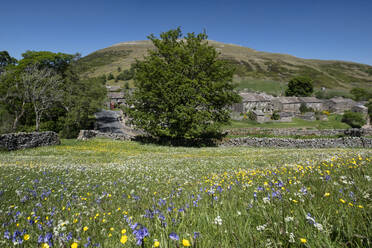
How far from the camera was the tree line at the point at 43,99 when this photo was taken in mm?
34438

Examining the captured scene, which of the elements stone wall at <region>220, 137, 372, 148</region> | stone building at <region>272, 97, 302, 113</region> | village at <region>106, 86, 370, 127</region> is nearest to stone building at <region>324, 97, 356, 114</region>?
village at <region>106, 86, 370, 127</region>

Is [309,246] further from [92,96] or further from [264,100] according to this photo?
[264,100]

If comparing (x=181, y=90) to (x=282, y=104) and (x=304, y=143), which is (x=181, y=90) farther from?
(x=282, y=104)

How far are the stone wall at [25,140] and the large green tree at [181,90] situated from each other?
35.8 ft

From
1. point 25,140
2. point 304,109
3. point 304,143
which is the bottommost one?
point 304,143

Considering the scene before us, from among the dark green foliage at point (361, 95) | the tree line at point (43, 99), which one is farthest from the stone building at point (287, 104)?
the tree line at point (43, 99)

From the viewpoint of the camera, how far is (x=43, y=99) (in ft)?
112

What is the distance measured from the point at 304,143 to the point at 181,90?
21.3 meters

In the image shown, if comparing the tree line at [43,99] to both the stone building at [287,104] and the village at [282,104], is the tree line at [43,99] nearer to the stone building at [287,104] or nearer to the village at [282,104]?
the village at [282,104]

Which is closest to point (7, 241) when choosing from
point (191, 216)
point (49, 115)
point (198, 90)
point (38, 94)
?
→ point (191, 216)

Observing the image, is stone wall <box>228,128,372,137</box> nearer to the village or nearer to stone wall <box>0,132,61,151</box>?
stone wall <box>0,132,61,151</box>

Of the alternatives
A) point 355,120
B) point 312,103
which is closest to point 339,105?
point 312,103

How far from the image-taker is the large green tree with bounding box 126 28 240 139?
2800 cm

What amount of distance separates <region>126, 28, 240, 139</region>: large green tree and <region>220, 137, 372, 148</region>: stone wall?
5.82 metres
